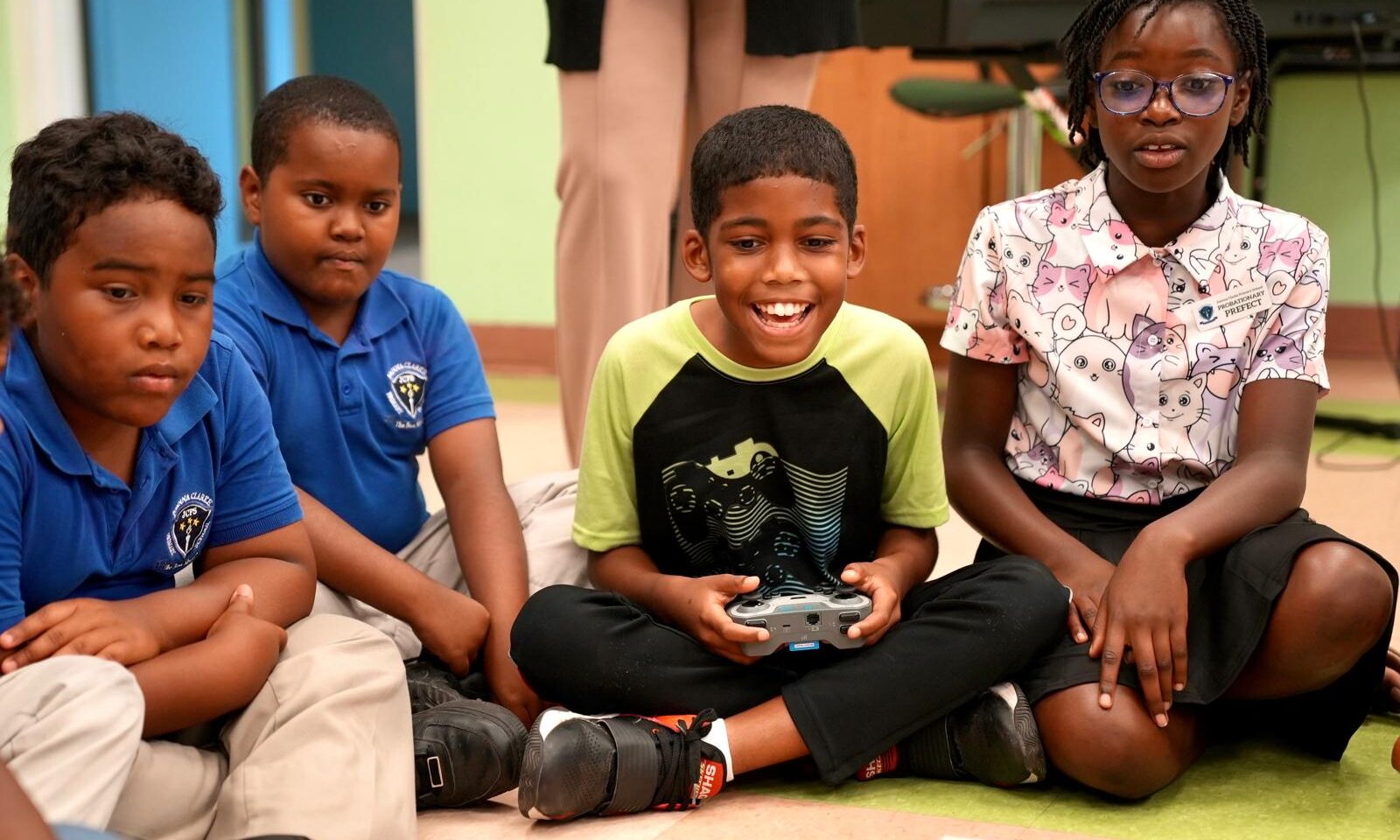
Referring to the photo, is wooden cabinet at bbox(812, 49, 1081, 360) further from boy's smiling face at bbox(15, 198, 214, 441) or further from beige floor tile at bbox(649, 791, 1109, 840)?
boy's smiling face at bbox(15, 198, 214, 441)

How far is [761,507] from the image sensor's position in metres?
1.39

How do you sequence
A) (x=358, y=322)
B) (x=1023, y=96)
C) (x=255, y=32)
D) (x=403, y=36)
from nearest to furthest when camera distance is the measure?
(x=358, y=322)
(x=1023, y=96)
(x=255, y=32)
(x=403, y=36)

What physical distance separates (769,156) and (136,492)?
24.1 inches

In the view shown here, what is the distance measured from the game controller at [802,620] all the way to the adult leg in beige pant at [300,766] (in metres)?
0.30

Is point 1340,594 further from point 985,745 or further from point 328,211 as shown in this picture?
point 328,211

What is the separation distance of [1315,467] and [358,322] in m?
1.82

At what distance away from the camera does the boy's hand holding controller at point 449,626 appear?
4.66ft

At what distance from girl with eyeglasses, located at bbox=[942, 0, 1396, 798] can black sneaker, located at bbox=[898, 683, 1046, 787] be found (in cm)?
2

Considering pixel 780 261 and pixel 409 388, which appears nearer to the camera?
pixel 780 261

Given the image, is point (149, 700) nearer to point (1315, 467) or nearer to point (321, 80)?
point (321, 80)

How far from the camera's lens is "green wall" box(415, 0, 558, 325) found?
3703 mm

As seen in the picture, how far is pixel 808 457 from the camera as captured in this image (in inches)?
54.2

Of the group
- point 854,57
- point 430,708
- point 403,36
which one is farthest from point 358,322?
point 403,36

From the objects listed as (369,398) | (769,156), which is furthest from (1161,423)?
(369,398)
